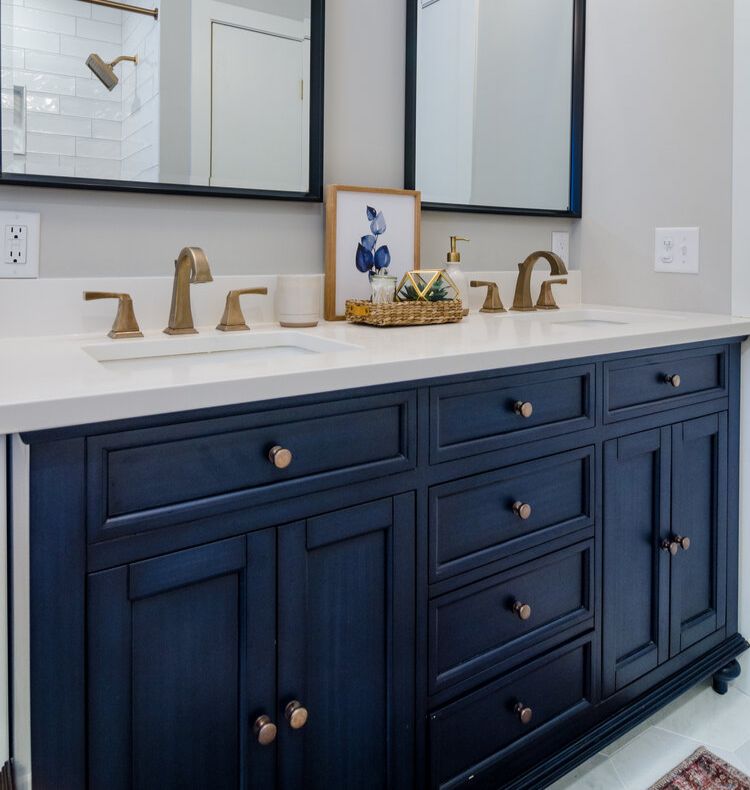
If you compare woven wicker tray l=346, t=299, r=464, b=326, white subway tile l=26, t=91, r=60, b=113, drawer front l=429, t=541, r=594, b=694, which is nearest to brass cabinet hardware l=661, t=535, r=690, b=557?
A: drawer front l=429, t=541, r=594, b=694

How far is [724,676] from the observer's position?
1776mm

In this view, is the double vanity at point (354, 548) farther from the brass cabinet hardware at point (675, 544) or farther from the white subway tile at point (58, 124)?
the white subway tile at point (58, 124)

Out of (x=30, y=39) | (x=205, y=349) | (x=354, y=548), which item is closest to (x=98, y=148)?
(x=30, y=39)

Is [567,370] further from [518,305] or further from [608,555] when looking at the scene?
[518,305]

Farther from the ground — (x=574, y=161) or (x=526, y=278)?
(x=574, y=161)

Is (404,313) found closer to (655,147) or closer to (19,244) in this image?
(19,244)

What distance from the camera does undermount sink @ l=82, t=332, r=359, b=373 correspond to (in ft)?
4.16

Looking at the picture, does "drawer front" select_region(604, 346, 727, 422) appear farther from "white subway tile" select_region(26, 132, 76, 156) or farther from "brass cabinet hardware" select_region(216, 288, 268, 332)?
"white subway tile" select_region(26, 132, 76, 156)

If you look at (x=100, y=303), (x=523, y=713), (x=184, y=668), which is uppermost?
(x=100, y=303)

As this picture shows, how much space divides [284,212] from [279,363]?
66cm

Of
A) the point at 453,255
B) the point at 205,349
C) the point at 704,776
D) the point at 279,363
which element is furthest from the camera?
the point at 453,255

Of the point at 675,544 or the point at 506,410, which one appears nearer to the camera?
the point at 506,410

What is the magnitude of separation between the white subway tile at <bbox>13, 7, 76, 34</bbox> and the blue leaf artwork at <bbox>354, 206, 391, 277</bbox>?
69 centimetres

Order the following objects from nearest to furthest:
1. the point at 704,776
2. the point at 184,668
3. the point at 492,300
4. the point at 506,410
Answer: the point at 184,668, the point at 506,410, the point at 704,776, the point at 492,300
